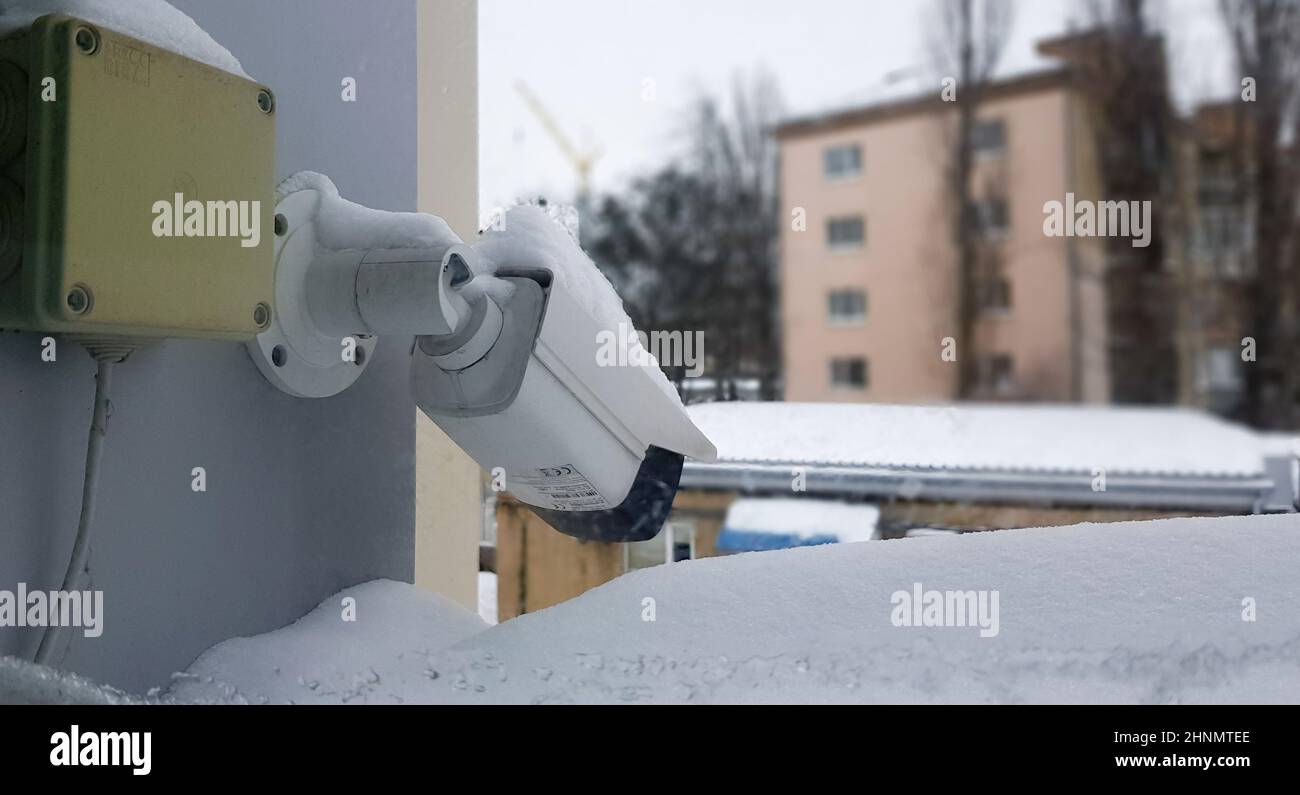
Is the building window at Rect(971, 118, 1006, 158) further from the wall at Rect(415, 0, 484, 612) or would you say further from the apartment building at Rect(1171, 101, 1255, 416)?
the wall at Rect(415, 0, 484, 612)

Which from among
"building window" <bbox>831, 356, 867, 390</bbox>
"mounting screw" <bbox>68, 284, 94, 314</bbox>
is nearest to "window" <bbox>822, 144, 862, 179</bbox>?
"building window" <bbox>831, 356, 867, 390</bbox>

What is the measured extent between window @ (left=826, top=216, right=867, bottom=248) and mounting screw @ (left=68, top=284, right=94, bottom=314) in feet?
14.1

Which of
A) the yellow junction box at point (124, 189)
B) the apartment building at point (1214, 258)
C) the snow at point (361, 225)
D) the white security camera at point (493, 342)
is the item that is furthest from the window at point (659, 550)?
the apartment building at point (1214, 258)

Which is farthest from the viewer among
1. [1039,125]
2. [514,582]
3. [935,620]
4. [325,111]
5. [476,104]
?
[1039,125]

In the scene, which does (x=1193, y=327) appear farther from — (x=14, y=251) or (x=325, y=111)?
(x=14, y=251)

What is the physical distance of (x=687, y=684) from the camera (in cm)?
51

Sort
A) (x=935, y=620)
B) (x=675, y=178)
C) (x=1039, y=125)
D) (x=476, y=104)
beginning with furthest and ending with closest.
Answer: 1. (x=1039, y=125)
2. (x=675, y=178)
3. (x=476, y=104)
4. (x=935, y=620)

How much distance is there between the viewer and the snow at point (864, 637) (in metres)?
0.48

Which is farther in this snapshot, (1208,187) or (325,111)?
(1208,187)

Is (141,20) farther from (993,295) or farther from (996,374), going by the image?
(993,295)

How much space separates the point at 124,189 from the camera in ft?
1.51

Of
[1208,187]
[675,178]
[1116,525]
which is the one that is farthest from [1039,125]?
[1116,525]

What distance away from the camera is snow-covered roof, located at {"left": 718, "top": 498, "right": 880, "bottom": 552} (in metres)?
1.36
